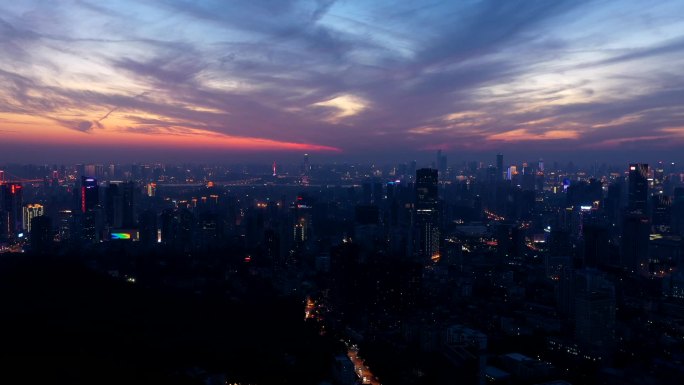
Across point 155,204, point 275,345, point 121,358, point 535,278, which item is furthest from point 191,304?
point 155,204

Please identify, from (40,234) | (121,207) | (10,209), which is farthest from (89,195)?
(40,234)

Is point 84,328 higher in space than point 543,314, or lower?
higher

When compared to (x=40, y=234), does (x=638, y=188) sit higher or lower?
higher

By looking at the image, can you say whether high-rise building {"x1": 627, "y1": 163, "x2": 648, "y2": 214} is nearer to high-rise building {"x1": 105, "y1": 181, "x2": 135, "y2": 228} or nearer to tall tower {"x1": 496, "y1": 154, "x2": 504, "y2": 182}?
tall tower {"x1": 496, "y1": 154, "x2": 504, "y2": 182}

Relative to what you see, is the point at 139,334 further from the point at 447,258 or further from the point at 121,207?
the point at 121,207

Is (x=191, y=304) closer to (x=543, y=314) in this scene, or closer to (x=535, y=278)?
(x=543, y=314)

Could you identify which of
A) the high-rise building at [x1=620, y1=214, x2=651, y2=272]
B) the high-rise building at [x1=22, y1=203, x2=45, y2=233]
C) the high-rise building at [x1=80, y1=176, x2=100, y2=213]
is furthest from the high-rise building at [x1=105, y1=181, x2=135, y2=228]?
the high-rise building at [x1=620, y1=214, x2=651, y2=272]
